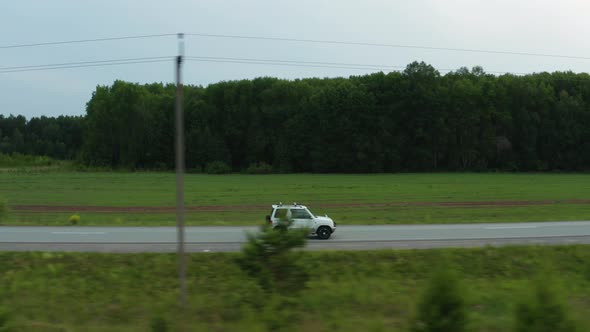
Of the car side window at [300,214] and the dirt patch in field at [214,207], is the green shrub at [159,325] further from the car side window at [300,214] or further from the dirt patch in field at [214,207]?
the dirt patch in field at [214,207]

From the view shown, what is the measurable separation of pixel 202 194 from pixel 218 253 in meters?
35.7

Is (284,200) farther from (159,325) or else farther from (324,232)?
(159,325)

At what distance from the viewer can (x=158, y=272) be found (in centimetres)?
1548

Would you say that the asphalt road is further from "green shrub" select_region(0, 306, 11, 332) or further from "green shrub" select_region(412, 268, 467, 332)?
"green shrub" select_region(412, 268, 467, 332)

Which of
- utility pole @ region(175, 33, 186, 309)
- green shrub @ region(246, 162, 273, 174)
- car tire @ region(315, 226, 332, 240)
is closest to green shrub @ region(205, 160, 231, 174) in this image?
green shrub @ region(246, 162, 273, 174)

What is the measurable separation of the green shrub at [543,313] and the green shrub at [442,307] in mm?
696

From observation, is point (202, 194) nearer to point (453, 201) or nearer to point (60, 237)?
point (453, 201)

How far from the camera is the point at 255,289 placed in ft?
32.6

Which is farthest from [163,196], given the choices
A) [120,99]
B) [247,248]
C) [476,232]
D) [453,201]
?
[120,99]

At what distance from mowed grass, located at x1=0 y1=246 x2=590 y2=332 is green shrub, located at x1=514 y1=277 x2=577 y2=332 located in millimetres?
224

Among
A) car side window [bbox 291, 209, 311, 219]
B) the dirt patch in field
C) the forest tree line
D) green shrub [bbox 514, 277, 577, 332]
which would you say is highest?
the forest tree line

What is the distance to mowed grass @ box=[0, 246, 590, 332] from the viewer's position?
860cm

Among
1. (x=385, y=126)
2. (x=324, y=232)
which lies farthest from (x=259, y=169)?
(x=324, y=232)

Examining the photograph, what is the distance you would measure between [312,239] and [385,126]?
8228cm
